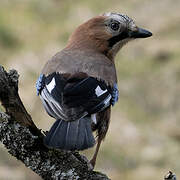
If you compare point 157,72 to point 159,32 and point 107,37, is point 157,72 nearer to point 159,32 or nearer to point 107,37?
point 159,32

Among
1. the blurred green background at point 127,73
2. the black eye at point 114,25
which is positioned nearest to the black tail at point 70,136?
the black eye at point 114,25

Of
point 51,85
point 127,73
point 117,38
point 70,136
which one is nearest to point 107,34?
point 117,38

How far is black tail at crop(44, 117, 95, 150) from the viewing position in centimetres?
491

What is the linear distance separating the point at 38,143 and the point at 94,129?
117 centimetres

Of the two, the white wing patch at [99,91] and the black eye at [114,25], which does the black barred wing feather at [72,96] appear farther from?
the black eye at [114,25]

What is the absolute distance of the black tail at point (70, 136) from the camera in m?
4.91

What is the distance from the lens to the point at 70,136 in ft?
16.7

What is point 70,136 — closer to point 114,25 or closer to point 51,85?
point 51,85

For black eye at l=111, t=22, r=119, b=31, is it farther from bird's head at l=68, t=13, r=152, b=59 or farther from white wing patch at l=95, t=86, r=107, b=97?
white wing patch at l=95, t=86, r=107, b=97

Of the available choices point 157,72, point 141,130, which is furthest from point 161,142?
point 157,72

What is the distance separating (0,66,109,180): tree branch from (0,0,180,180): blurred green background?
417 centimetres

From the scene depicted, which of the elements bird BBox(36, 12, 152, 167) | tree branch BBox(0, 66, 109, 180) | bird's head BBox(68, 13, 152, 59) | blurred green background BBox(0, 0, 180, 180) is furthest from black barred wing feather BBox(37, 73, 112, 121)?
blurred green background BBox(0, 0, 180, 180)

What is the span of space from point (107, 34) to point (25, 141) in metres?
2.53

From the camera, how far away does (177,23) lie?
12.6 meters
